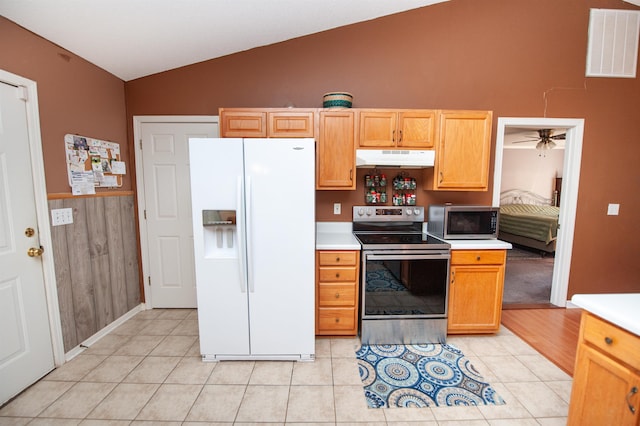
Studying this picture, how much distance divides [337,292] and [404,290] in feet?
1.91

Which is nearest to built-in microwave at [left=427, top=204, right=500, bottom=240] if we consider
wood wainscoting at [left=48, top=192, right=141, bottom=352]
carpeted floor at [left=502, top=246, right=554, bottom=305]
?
carpeted floor at [left=502, top=246, right=554, bottom=305]

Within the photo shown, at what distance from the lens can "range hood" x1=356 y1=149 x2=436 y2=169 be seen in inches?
94.4

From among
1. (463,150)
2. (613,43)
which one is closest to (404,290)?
(463,150)

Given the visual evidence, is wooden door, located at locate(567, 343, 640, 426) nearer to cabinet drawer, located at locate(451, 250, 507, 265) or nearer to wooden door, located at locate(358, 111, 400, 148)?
cabinet drawer, located at locate(451, 250, 507, 265)

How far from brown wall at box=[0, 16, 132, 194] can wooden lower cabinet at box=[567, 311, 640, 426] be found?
3.42 m

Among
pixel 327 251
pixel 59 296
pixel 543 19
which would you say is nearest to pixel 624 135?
pixel 543 19

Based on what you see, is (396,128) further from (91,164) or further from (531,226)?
(531,226)

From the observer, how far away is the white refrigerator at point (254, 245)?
77.0 inches

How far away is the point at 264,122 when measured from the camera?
2.42 meters

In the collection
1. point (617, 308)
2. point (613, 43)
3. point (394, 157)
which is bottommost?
point (617, 308)

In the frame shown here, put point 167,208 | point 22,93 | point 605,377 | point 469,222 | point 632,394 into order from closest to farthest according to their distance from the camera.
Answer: point 632,394
point 605,377
point 22,93
point 469,222
point 167,208

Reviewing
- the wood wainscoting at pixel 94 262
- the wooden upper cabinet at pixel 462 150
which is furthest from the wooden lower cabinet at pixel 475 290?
the wood wainscoting at pixel 94 262

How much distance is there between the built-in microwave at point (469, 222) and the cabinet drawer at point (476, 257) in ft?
0.67

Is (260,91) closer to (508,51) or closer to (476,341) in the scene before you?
(508,51)
